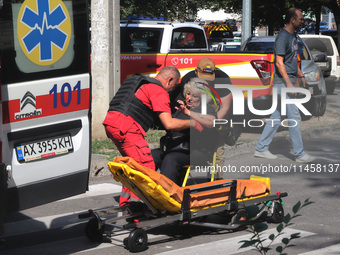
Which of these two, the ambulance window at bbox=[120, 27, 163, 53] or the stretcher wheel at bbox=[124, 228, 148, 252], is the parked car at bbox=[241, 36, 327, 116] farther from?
the stretcher wheel at bbox=[124, 228, 148, 252]

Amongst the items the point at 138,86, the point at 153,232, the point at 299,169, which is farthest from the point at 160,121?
the point at 299,169

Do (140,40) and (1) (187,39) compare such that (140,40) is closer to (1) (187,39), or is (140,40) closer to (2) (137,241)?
(1) (187,39)

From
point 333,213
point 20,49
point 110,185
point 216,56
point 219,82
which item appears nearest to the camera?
point 20,49

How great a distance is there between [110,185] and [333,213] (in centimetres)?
287

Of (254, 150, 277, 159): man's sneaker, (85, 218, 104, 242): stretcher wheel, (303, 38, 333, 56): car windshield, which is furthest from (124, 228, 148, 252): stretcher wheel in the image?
(303, 38, 333, 56): car windshield

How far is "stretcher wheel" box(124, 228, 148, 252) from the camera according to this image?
18.2 ft

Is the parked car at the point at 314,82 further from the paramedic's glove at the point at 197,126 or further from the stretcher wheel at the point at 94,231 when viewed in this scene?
the stretcher wheel at the point at 94,231

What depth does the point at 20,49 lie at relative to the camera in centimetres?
486

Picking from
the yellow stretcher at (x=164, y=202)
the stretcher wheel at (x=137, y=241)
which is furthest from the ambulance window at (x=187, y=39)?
the stretcher wheel at (x=137, y=241)

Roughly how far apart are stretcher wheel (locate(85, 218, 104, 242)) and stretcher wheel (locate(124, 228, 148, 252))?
0.35 metres

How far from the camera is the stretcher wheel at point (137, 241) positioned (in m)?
5.54

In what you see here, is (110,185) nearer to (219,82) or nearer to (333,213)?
(219,82)

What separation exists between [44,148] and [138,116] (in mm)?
1244

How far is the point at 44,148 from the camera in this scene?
5164 mm
